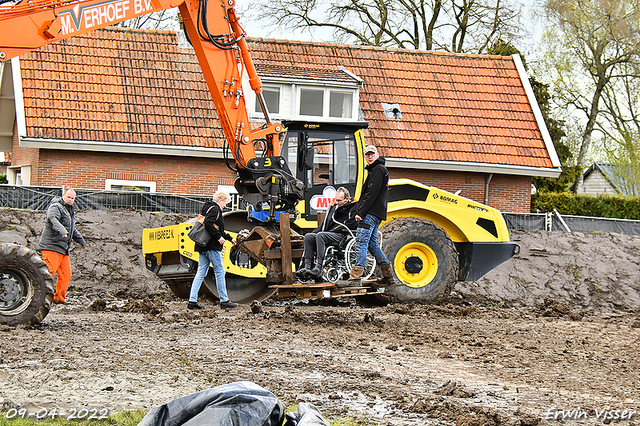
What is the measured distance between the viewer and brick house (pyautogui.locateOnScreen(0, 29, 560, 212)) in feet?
61.9

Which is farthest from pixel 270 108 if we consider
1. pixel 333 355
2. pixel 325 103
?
pixel 333 355

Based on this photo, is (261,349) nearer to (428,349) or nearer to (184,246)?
(428,349)

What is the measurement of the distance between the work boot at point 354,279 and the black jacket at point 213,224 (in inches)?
78.8

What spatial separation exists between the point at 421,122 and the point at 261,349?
14813mm

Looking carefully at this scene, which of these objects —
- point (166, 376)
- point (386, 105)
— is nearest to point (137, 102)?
point (386, 105)

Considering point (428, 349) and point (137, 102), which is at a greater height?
A: point (137, 102)

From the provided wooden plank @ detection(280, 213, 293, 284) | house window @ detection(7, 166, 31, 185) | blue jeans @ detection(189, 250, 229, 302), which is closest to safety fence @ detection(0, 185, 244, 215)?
blue jeans @ detection(189, 250, 229, 302)

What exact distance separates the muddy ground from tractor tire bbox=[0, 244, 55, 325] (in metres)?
0.23

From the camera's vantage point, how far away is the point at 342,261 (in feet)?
33.8

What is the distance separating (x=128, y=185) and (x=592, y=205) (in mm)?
16367

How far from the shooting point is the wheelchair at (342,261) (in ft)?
33.4

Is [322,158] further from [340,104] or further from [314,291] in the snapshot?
[340,104]

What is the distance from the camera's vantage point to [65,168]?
61.5ft

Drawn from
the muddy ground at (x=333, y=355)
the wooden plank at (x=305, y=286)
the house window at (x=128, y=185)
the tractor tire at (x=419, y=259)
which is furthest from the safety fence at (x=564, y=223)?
the house window at (x=128, y=185)
